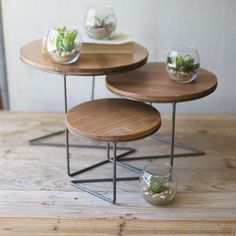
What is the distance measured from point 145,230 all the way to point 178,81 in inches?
22.9

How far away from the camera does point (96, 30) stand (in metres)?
1.78

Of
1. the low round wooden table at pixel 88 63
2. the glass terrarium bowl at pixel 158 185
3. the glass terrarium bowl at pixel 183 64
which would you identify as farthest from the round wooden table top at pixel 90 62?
the glass terrarium bowl at pixel 158 185

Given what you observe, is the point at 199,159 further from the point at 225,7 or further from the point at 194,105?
the point at 225,7

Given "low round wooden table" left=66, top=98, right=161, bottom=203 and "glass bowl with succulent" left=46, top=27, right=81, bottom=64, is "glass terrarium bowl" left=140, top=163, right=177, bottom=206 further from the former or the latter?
"glass bowl with succulent" left=46, top=27, right=81, bottom=64

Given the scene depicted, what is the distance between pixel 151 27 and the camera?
2262mm

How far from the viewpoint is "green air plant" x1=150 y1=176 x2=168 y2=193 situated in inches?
61.6

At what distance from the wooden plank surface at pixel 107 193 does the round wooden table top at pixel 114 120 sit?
0.92 ft

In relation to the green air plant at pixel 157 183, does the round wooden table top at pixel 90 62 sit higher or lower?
higher

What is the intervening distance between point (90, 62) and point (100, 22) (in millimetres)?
206

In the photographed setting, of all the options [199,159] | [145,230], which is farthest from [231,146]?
[145,230]

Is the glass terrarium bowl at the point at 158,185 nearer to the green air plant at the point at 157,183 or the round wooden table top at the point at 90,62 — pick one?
the green air plant at the point at 157,183

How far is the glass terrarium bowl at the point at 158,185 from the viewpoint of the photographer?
157 cm

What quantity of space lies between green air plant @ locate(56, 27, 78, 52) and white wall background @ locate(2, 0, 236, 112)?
660mm

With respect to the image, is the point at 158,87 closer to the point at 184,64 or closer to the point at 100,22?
the point at 184,64
